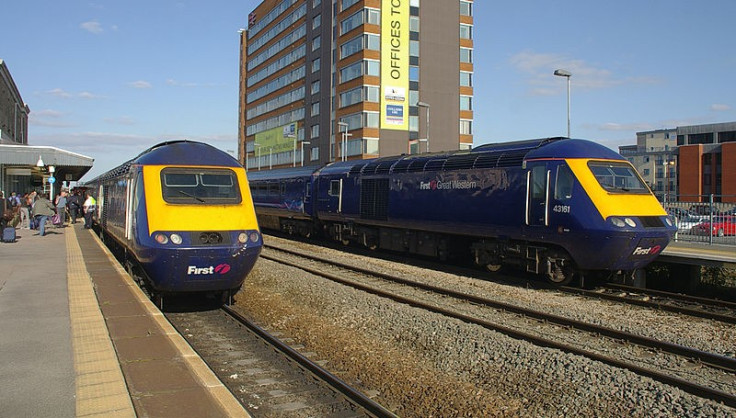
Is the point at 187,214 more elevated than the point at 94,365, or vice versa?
the point at 187,214

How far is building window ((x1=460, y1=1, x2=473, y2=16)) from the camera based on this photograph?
64.9m

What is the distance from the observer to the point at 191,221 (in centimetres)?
921

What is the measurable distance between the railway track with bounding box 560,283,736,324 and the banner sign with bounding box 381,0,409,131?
49.1 metres

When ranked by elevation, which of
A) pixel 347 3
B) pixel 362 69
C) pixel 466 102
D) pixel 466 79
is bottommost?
pixel 466 102

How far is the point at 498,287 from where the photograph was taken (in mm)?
13461

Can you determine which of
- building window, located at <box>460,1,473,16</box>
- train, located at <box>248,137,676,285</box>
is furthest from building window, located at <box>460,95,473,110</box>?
train, located at <box>248,137,676,285</box>

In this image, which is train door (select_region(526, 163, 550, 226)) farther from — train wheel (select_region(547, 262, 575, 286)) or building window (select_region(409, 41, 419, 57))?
building window (select_region(409, 41, 419, 57))

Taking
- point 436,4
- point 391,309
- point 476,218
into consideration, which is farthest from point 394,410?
point 436,4

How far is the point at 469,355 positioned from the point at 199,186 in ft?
17.5

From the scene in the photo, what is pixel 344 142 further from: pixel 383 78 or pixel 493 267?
pixel 493 267

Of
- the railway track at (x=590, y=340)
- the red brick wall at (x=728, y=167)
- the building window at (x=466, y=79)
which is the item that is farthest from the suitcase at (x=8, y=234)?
the red brick wall at (x=728, y=167)

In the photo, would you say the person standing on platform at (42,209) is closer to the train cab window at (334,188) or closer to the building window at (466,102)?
the train cab window at (334,188)

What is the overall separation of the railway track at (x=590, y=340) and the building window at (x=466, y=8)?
57534 mm

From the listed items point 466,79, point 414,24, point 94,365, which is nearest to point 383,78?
point 414,24
